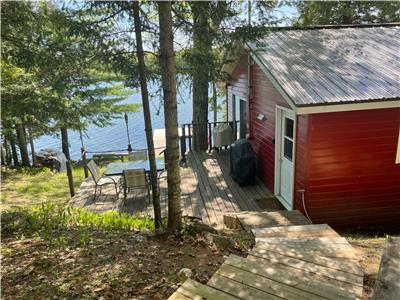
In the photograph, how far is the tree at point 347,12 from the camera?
1488cm

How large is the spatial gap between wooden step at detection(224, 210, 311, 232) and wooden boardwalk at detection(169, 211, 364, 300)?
4.77 feet

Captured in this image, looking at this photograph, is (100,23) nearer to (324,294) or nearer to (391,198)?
(324,294)

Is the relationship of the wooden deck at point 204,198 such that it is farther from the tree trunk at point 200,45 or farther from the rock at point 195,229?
the tree trunk at point 200,45

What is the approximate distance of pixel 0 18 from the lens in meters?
5.73

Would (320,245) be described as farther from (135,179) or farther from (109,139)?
(109,139)

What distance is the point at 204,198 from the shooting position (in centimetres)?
766

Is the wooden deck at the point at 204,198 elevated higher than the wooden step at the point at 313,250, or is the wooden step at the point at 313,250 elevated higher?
the wooden step at the point at 313,250

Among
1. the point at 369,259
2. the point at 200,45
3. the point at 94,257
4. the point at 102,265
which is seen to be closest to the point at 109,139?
the point at 200,45

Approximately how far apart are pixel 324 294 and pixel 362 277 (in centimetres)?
56

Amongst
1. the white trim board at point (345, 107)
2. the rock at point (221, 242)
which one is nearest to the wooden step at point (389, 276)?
the rock at point (221, 242)

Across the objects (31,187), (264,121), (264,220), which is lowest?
(31,187)

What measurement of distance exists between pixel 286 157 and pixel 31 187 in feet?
26.1

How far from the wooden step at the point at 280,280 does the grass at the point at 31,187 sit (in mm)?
6252

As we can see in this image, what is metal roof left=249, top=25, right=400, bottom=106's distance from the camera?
556 cm
